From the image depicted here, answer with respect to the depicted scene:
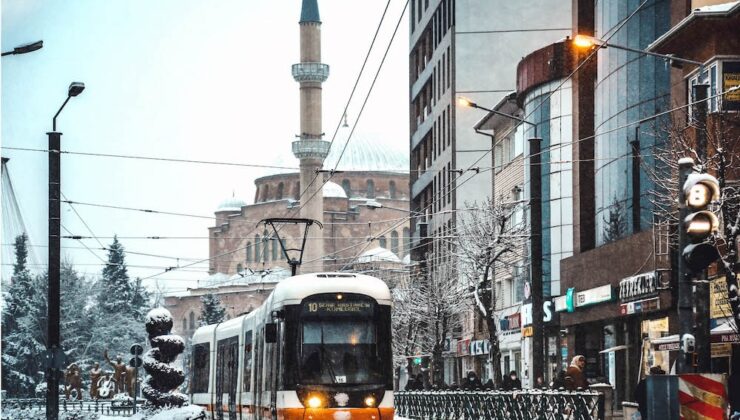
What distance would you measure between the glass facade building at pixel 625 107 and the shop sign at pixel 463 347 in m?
22.1

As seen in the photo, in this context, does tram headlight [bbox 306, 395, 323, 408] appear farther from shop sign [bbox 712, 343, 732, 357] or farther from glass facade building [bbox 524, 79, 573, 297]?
glass facade building [bbox 524, 79, 573, 297]

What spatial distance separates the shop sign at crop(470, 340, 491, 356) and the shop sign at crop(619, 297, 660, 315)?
21.0 meters

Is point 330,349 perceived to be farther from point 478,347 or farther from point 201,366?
point 478,347

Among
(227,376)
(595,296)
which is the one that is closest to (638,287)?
(595,296)

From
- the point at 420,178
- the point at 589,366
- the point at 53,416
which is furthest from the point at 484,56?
the point at 53,416

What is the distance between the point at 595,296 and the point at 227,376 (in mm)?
12456

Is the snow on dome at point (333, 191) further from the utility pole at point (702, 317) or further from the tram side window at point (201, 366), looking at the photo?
the utility pole at point (702, 317)

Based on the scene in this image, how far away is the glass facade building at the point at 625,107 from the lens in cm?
3553

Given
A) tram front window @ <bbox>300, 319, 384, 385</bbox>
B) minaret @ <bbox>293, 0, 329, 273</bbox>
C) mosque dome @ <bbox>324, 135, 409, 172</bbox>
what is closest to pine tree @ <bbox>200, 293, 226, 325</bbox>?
minaret @ <bbox>293, 0, 329, 273</bbox>

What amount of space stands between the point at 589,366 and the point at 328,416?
21.7m

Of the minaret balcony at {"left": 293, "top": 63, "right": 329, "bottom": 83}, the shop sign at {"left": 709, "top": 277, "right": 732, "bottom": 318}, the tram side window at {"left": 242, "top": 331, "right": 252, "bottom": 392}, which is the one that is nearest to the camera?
the tram side window at {"left": 242, "top": 331, "right": 252, "bottom": 392}

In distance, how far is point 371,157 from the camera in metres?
146

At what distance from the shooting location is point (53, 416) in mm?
28656

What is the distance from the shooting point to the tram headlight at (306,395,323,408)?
875 inches
